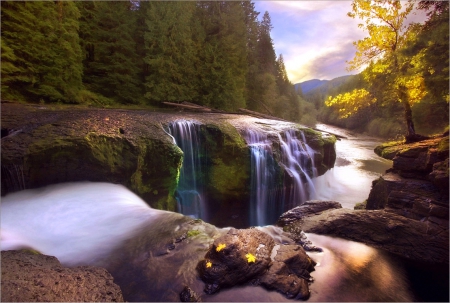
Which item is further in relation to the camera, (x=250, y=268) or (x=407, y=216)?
(x=407, y=216)

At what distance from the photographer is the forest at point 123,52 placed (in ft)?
36.0

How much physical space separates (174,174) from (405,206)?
6772 mm

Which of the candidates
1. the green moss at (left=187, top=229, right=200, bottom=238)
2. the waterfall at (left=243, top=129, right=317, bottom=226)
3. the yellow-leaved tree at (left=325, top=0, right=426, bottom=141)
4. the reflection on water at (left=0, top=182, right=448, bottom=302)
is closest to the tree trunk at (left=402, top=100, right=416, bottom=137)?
the yellow-leaved tree at (left=325, top=0, right=426, bottom=141)

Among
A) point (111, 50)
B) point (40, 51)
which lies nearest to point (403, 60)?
point (40, 51)

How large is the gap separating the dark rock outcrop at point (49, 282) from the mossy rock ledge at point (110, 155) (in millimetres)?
2709

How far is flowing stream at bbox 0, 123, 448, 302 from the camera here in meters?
3.20

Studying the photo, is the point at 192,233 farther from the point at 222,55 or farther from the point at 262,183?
the point at 222,55

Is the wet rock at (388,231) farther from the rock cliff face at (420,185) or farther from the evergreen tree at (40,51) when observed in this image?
the evergreen tree at (40,51)

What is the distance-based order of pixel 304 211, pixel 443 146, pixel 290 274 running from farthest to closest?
pixel 304 211, pixel 443 146, pixel 290 274

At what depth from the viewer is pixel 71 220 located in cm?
439

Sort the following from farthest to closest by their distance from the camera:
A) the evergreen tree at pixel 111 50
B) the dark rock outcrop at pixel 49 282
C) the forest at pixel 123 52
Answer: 1. the evergreen tree at pixel 111 50
2. the forest at pixel 123 52
3. the dark rock outcrop at pixel 49 282

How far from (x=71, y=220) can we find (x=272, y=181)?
24.1 feet

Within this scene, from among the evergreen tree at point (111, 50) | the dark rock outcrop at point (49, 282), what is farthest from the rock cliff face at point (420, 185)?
the evergreen tree at point (111, 50)

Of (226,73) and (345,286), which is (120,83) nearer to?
(226,73)
